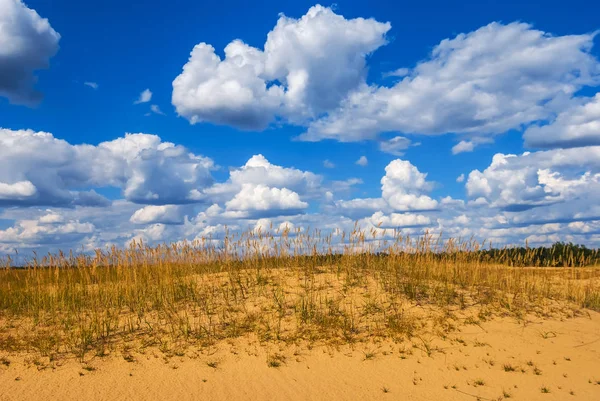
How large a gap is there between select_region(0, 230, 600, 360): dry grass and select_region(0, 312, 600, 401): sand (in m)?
0.34

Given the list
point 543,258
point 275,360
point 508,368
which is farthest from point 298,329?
point 543,258

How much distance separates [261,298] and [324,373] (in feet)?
12.8

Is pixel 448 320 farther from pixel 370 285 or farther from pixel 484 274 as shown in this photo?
pixel 484 274

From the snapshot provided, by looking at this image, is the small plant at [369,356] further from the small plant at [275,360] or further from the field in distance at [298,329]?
the small plant at [275,360]

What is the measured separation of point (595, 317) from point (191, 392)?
12147 mm

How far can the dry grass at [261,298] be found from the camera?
436 inches

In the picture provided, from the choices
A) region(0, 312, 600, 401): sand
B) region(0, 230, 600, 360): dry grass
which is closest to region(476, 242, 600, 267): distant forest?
region(0, 230, 600, 360): dry grass

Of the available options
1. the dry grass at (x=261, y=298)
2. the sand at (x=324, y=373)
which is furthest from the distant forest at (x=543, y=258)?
the sand at (x=324, y=373)

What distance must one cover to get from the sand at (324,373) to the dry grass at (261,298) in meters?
0.34

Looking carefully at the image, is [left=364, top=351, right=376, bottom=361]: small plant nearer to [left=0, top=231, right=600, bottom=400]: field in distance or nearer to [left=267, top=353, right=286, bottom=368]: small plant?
[left=0, top=231, right=600, bottom=400]: field in distance

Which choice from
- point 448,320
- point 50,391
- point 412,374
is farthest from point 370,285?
point 50,391

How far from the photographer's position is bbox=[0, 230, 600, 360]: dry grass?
436 inches

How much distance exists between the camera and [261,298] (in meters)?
13.1

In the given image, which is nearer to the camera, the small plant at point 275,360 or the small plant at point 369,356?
the small plant at point 275,360
